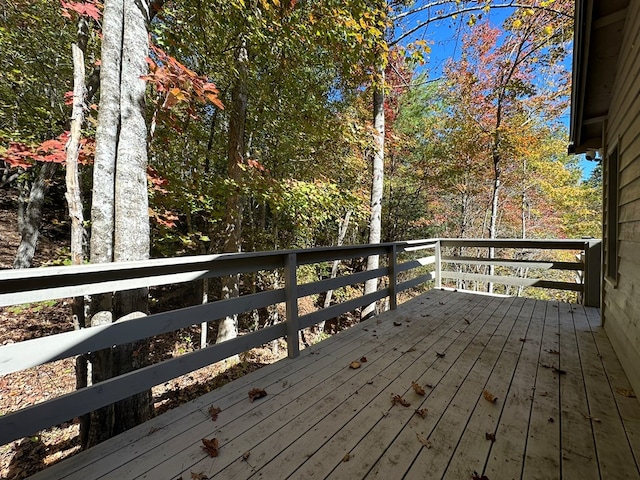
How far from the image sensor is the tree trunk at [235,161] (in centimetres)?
490

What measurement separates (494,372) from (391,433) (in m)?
1.18

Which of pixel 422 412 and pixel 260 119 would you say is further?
pixel 260 119

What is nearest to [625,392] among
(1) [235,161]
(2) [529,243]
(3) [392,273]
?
(3) [392,273]

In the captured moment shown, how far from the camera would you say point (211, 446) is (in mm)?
1409

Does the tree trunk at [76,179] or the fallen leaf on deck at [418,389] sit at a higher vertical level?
the tree trunk at [76,179]

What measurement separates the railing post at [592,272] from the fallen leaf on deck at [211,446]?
4849 millimetres

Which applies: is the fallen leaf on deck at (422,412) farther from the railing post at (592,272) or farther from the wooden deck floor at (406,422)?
the railing post at (592,272)

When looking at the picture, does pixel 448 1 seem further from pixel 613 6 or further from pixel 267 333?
pixel 267 333

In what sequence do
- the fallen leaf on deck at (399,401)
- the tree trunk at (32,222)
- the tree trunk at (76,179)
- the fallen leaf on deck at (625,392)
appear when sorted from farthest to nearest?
the tree trunk at (32,222) → the tree trunk at (76,179) → the fallen leaf on deck at (625,392) → the fallen leaf on deck at (399,401)

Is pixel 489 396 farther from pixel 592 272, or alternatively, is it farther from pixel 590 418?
pixel 592 272

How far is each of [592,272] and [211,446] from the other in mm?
4966

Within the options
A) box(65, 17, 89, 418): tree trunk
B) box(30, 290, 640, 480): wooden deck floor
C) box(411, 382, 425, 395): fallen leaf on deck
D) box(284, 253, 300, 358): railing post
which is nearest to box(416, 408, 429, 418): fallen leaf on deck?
box(30, 290, 640, 480): wooden deck floor

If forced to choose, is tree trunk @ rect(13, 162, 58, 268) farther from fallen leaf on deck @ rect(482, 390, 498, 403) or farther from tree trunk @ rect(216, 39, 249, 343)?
fallen leaf on deck @ rect(482, 390, 498, 403)

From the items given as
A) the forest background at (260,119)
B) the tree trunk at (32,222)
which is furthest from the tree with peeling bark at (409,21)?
the tree trunk at (32,222)
